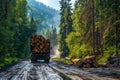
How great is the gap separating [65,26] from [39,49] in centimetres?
4435

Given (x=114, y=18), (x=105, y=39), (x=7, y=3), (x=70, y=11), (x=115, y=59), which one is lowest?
(x=115, y=59)

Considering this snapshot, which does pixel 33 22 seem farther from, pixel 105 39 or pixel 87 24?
pixel 105 39

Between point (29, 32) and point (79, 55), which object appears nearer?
point (79, 55)

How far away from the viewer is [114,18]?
38062mm

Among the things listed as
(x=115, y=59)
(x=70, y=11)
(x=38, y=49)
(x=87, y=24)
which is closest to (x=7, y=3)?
(x=38, y=49)

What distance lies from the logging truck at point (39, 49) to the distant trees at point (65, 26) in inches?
1548

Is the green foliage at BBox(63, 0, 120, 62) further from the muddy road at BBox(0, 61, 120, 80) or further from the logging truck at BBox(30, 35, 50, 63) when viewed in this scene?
the muddy road at BBox(0, 61, 120, 80)

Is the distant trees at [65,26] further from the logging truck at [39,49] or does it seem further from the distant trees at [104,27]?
the logging truck at [39,49]

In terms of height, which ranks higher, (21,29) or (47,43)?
(21,29)

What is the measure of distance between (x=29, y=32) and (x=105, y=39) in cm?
3775

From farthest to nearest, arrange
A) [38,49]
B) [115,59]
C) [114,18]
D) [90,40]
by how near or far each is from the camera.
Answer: [90,40]
[38,49]
[114,18]
[115,59]

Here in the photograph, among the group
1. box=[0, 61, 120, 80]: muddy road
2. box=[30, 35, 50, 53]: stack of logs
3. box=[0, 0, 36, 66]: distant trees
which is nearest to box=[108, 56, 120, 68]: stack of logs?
box=[0, 61, 120, 80]: muddy road

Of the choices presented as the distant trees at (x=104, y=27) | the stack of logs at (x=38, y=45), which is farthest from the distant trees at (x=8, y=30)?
the distant trees at (x=104, y=27)

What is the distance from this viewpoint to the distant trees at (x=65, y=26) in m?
83.7
